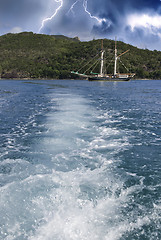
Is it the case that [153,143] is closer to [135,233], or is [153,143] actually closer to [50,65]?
[135,233]

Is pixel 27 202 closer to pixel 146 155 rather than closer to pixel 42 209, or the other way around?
pixel 42 209

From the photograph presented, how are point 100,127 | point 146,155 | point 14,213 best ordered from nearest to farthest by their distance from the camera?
point 14,213
point 146,155
point 100,127

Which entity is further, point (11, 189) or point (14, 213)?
point (11, 189)

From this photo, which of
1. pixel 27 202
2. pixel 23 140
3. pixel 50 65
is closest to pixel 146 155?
pixel 27 202

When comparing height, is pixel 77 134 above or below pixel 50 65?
below

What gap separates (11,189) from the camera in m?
6.21

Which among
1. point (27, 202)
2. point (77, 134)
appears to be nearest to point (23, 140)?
point (77, 134)

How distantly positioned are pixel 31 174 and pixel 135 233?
393cm

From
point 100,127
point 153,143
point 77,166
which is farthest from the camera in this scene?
point 100,127

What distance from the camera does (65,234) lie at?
14.8ft

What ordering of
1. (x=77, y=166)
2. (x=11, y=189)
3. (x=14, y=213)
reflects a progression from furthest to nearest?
(x=77, y=166), (x=11, y=189), (x=14, y=213)

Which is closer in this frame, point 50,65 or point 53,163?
point 53,163

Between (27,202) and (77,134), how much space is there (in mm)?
6626

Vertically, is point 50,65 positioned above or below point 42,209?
above
